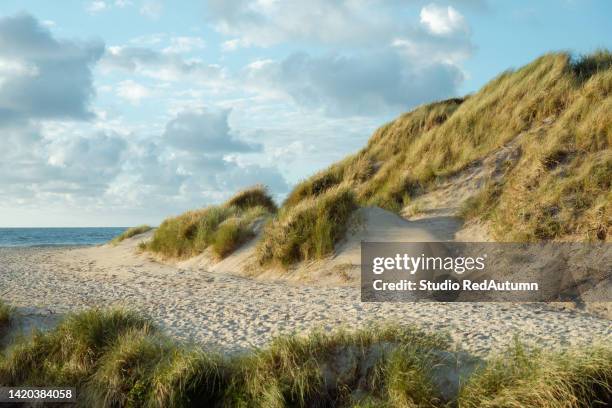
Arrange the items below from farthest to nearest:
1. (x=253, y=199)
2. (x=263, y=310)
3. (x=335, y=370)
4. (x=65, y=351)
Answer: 1. (x=253, y=199)
2. (x=263, y=310)
3. (x=65, y=351)
4. (x=335, y=370)

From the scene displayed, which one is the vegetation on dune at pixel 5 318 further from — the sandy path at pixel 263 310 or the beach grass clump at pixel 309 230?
the beach grass clump at pixel 309 230

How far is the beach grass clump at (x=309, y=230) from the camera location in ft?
36.0

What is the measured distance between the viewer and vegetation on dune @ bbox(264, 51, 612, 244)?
9.97 metres

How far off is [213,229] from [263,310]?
6946 millimetres

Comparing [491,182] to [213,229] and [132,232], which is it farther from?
[132,232]

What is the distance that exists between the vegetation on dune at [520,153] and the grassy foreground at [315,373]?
16.3 feet

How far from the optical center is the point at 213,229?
14.4 m

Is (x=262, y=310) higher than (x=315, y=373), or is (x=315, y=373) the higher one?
(x=262, y=310)

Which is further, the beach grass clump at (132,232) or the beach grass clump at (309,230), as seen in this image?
the beach grass clump at (132,232)

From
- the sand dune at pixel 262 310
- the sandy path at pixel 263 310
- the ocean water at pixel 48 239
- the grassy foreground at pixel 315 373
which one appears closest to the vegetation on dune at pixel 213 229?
the sand dune at pixel 262 310

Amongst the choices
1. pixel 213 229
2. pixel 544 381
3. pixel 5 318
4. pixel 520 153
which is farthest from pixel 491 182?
pixel 5 318

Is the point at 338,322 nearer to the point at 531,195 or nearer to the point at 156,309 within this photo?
the point at 156,309

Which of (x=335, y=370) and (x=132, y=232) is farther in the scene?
(x=132, y=232)

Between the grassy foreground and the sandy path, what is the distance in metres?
0.57
